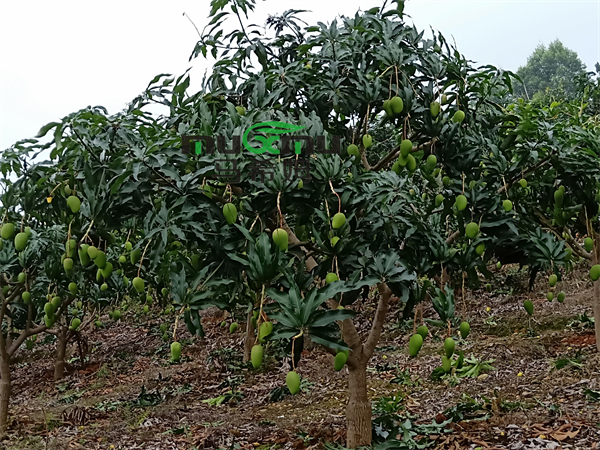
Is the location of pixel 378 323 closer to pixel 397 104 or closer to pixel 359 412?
pixel 359 412

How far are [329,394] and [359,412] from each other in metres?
1.57

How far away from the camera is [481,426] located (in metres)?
2.73

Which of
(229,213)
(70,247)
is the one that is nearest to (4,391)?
(70,247)

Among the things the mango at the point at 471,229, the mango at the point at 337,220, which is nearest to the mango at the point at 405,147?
the mango at the point at 471,229

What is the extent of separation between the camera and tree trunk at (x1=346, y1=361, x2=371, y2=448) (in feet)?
8.15

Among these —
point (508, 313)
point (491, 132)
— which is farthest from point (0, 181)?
point (508, 313)

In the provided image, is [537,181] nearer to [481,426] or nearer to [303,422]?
[481,426]

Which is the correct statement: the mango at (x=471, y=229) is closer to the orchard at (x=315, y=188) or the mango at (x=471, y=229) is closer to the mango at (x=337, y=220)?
the orchard at (x=315, y=188)

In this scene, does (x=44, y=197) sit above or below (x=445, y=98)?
below

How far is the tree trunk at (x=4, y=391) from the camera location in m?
3.85

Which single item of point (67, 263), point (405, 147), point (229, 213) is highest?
point (405, 147)

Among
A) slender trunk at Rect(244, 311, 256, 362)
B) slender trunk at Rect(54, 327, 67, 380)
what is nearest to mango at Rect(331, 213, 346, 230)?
slender trunk at Rect(244, 311, 256, 362)

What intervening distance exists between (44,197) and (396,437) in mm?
2044

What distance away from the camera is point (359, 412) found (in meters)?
2.48
